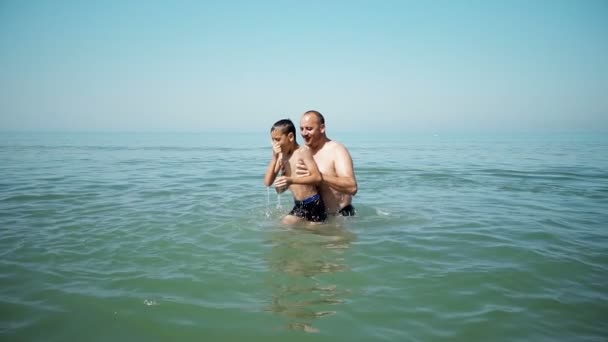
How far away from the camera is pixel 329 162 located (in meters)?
5.32

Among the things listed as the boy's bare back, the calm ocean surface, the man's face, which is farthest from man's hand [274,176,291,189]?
the man's face

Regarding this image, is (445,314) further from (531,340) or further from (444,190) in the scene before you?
(444,190)

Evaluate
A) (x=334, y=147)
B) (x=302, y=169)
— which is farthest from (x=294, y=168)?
(x=334, y=147)

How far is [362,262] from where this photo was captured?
13.1 feet

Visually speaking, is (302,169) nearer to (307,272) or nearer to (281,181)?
(281,181)

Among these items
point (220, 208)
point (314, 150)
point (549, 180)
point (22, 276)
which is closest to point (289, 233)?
point (314, 150)

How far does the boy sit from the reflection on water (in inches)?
12.3

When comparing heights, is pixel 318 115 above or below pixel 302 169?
above

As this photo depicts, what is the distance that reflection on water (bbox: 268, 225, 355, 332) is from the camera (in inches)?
115

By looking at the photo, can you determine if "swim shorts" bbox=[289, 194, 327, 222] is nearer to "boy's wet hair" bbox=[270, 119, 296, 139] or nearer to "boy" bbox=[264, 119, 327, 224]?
"boy" bbox=[264, 119, 327, 224]

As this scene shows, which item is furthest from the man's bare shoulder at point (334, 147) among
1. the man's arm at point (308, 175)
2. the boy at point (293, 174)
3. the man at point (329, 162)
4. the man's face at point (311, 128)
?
the man's arm at point (308, 175)

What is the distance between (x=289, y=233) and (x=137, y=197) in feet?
14.5

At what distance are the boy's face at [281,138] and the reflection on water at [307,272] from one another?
48.3 inches

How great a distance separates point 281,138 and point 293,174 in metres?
0.53
